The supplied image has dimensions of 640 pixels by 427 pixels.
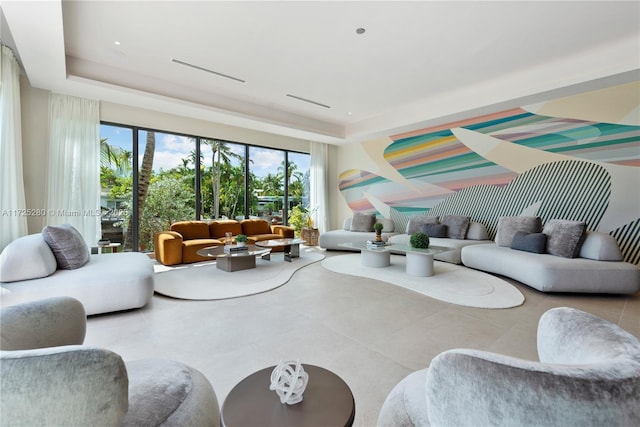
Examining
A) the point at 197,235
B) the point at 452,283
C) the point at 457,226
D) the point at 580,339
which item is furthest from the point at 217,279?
the point at 457,226

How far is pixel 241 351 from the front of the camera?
232cm

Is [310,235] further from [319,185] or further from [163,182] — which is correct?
[163,182]

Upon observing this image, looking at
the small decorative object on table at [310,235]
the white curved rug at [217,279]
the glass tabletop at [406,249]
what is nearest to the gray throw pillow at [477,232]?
the glass tabletop at [406,249]

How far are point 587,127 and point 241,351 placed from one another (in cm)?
603

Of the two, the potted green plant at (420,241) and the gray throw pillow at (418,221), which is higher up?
the gray throw pillow at (418,221)

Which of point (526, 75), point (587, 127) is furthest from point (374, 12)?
point (587, 127)

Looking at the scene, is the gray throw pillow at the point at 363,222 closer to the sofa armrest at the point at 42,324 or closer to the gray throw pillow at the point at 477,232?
the gray throw pillow at the point at 477,232

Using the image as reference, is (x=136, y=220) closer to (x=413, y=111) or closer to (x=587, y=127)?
(x=413, y=111)

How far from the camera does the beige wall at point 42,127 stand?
458 centimetres

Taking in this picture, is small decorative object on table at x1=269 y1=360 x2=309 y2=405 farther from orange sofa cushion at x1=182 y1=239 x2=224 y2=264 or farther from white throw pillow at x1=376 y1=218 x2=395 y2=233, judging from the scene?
white throw pillow at x1=376 y1=218 x2=395 y2=233

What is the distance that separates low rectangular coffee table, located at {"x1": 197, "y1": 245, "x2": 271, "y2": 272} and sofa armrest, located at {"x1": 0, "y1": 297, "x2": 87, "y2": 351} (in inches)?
119

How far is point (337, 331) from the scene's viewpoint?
2676mm

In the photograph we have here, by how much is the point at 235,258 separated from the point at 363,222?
11.6ft

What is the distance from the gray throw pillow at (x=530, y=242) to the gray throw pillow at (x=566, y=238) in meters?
0.09
